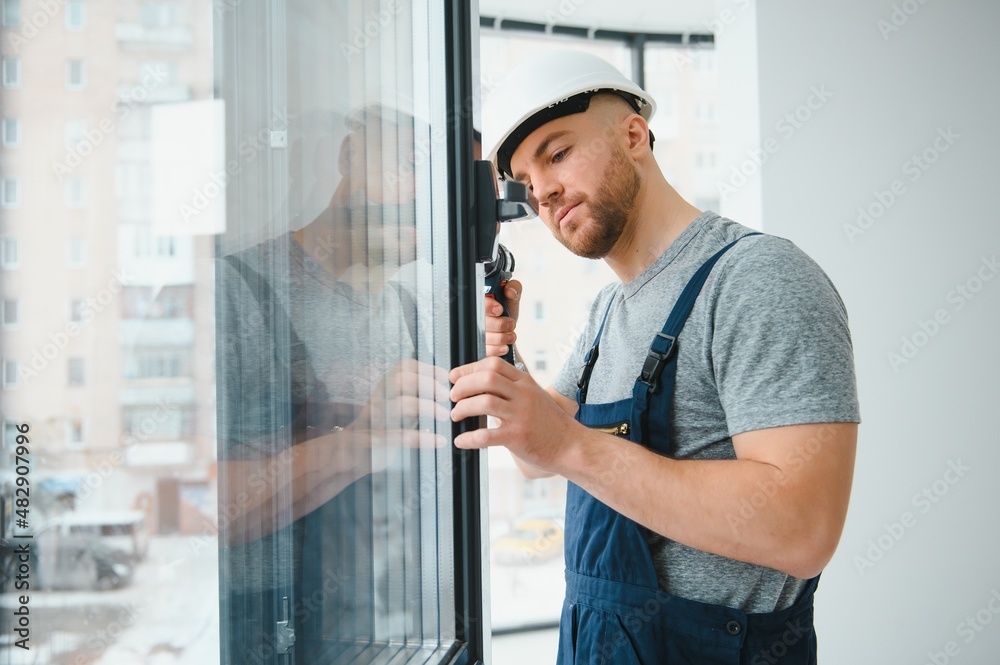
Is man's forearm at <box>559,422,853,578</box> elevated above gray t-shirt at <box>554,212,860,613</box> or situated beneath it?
situated beneath

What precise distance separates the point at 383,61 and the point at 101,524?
1.68 feet

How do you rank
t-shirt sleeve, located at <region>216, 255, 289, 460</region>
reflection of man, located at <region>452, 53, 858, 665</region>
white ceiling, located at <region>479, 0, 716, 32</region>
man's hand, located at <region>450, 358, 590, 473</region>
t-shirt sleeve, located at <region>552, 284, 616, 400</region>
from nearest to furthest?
t-shirt sleeve, located at <region>216, 255, 289, 460</region>, man's hand, located at <region>450, 358, 590, 473</region>, reflection of man, located at <region>452, 53, 858, 665</region>, t-shirt sleeve, located at <region>552, 284, 616, 400</region>, white ceiling, located at <region>479, 0, 716, 32</region>

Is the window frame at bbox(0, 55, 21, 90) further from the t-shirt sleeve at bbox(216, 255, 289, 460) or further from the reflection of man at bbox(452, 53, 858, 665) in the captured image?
the reflection of man at bbox(452, 53, 858, 665)

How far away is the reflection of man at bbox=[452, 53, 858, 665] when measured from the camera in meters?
0.85

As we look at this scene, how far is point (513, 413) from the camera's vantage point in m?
0.79

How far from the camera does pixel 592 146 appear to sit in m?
1.12

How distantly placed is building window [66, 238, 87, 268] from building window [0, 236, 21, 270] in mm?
25

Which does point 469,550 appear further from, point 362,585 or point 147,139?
point 147,139

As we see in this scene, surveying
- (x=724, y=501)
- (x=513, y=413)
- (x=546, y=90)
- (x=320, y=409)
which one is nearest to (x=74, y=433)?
(x=320, y=409)

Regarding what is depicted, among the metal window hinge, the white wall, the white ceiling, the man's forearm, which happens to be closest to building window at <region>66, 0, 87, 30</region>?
the metal window hinge

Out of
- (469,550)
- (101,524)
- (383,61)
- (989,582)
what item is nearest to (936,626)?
(989,582)

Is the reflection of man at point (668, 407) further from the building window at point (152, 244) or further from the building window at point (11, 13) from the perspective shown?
the building window at point (11, 13)

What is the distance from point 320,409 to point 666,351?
54 centimetres

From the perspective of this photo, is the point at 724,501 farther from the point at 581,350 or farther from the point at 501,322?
the point at 581,350
